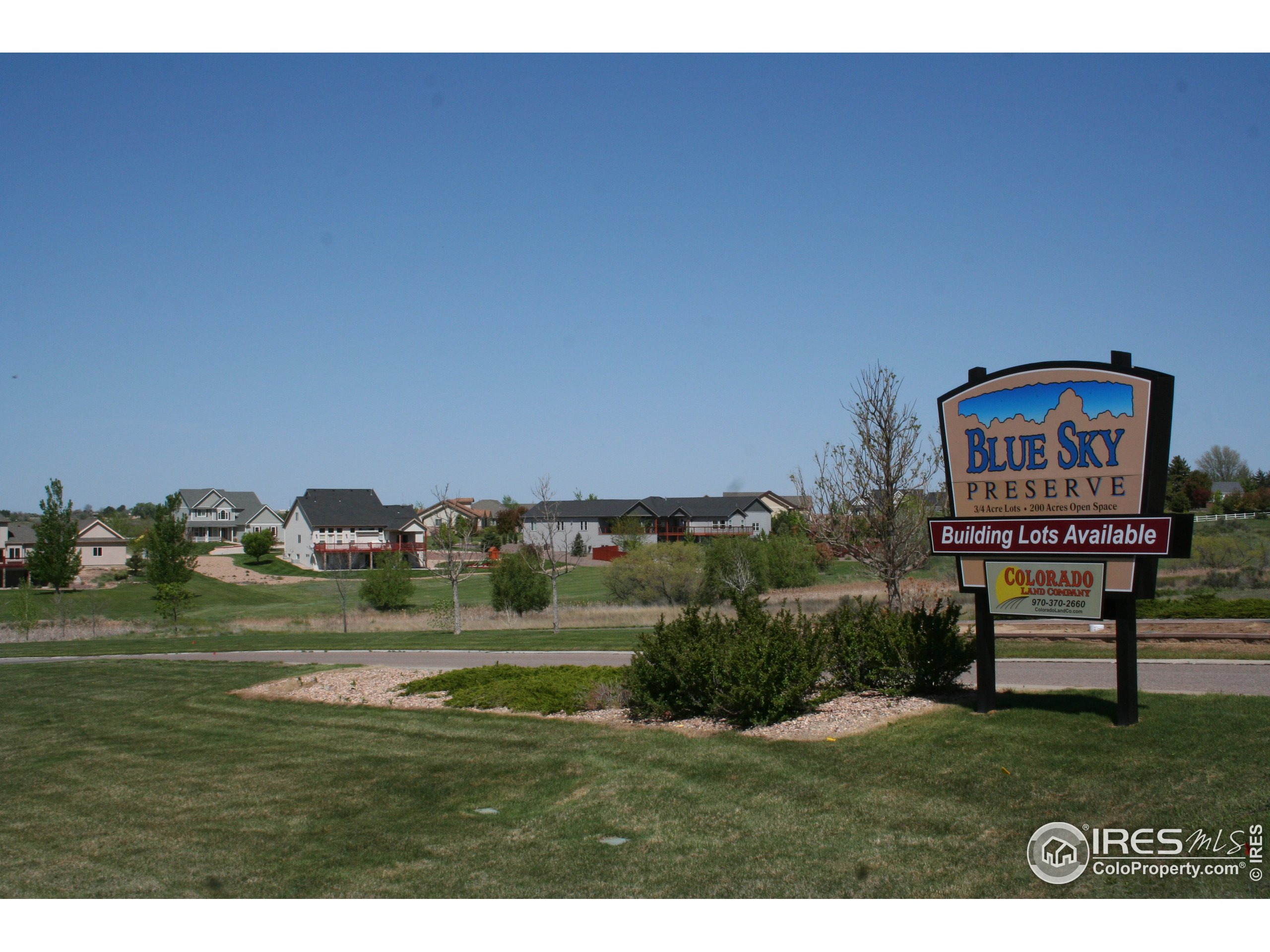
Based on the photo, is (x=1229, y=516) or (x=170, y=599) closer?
(x=170, y=599)

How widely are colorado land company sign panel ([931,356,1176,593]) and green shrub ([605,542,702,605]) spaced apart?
3145cm

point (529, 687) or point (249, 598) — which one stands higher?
point (529, 687)

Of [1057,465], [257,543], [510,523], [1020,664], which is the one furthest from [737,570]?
[510,523]

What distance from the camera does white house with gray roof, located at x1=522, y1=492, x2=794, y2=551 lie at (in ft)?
325

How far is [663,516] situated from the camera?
102m

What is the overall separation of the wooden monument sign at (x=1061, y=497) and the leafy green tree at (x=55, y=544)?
59.6 meters

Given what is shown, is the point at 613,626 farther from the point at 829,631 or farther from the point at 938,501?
the point at 829,631

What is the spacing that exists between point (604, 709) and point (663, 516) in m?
88.1

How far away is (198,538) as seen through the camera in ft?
349

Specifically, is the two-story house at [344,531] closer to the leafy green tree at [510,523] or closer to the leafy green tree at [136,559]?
the leafy green tree at [510,523]

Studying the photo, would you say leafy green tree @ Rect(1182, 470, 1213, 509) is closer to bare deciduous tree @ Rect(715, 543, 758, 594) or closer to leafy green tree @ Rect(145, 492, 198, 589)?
bare deciduous tree @ Rect(715, 543, 758, 594)

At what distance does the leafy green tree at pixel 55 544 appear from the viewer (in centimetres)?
5750

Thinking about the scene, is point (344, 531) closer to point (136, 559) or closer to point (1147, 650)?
point (136, 559)

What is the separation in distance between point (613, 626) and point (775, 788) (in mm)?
24269
